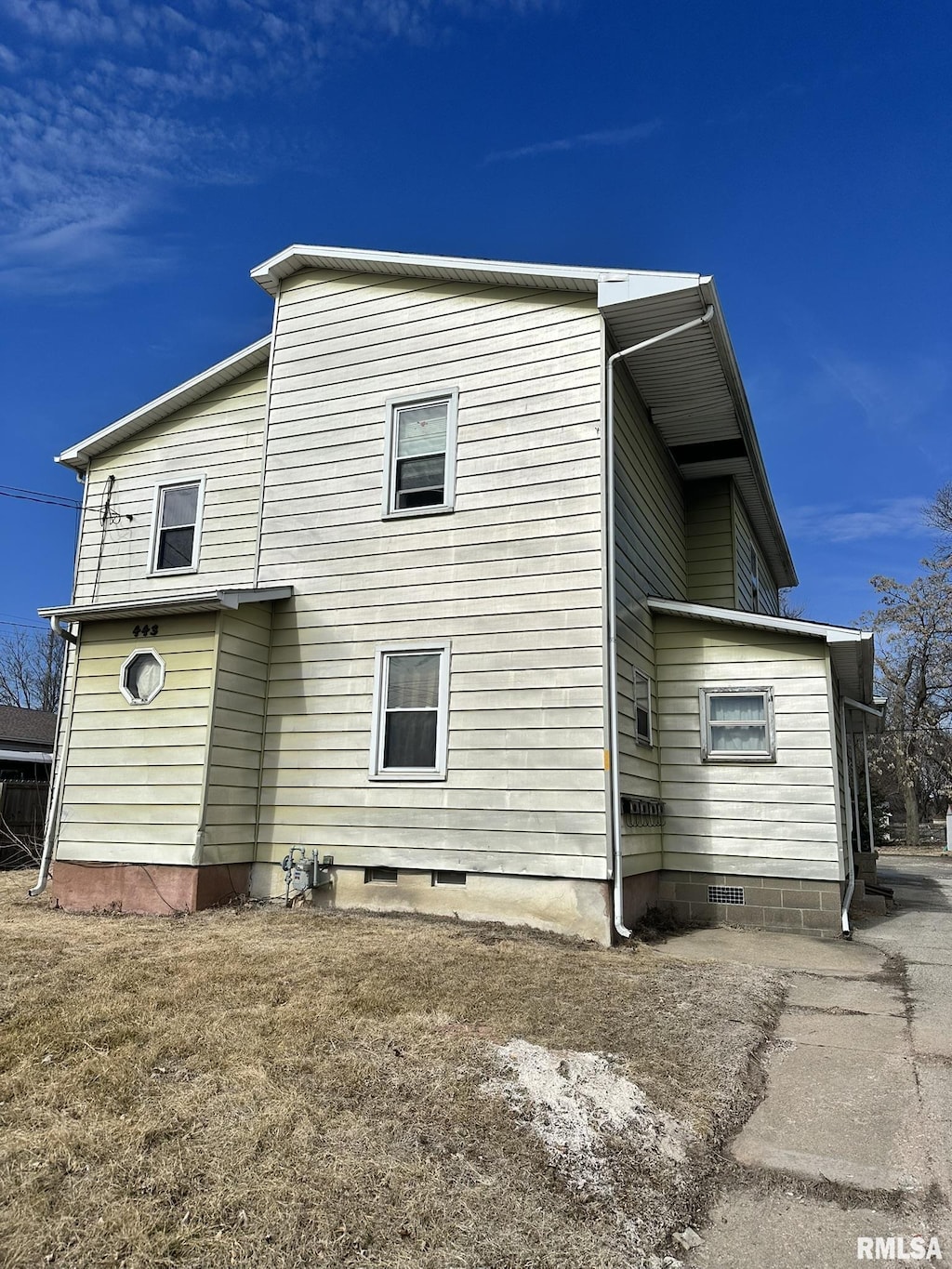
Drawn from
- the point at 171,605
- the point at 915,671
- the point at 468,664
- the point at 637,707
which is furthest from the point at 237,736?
the point at 915,671

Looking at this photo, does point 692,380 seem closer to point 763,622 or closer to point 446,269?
point 763,622

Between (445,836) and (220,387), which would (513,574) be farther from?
(220,387)

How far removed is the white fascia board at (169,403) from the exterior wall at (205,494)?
4.3 inches

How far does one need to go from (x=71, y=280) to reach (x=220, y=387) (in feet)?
29.8

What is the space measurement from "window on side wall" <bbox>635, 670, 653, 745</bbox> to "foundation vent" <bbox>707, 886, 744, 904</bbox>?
72.5 inches

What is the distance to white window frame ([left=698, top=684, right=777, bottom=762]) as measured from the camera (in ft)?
31.2

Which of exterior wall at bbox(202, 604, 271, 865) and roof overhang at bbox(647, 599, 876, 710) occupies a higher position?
roof overhang at bbox(647, 599, 876, 710)

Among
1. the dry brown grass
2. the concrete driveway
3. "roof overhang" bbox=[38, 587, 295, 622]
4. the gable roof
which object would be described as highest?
"roof overhang" bbox=[38, 587, 295, 622]

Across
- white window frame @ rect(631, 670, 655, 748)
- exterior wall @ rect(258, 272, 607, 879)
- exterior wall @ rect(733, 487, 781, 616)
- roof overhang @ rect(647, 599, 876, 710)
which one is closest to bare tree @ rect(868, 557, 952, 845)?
exterior wall @ rect(733, 487, 781, 616)

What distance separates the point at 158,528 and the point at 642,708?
7426mm

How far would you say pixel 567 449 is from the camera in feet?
29.1

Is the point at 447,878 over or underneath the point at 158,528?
underneath

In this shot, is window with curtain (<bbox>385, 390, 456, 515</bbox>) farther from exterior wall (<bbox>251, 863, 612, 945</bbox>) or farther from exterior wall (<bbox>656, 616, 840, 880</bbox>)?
exterior wall (<bbox>251, 863, 612, 945</bbox>)

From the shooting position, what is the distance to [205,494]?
38.3 ft
